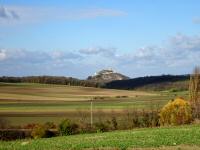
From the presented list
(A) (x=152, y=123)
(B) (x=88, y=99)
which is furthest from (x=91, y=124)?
(B) (x=88, y=99)

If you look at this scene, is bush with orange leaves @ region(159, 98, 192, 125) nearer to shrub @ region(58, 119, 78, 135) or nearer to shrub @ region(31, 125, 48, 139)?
shrub @ region(58, 119, 78, 135)

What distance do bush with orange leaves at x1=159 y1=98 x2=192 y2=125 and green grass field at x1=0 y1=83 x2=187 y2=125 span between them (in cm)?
717

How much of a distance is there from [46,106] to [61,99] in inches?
663

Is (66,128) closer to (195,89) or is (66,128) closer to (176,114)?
(176,114)

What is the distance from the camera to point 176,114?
221 feet

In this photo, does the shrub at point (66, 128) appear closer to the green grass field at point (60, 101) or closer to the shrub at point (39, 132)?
the shrub at point (39, 132)

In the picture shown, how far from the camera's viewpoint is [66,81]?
15738 cm

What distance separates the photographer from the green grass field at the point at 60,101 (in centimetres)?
8162

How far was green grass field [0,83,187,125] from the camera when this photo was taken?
8162 centimetres

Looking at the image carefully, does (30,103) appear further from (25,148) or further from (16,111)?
(25,148)

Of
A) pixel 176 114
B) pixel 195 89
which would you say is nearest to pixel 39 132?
pixel 176 114

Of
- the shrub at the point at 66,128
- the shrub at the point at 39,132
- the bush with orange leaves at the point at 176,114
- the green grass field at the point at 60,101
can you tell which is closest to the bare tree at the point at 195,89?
the bush with orange leaves at the point at 176,114

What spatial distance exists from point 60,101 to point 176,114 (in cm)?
4962

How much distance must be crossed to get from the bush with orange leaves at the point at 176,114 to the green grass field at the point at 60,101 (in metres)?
7.17
